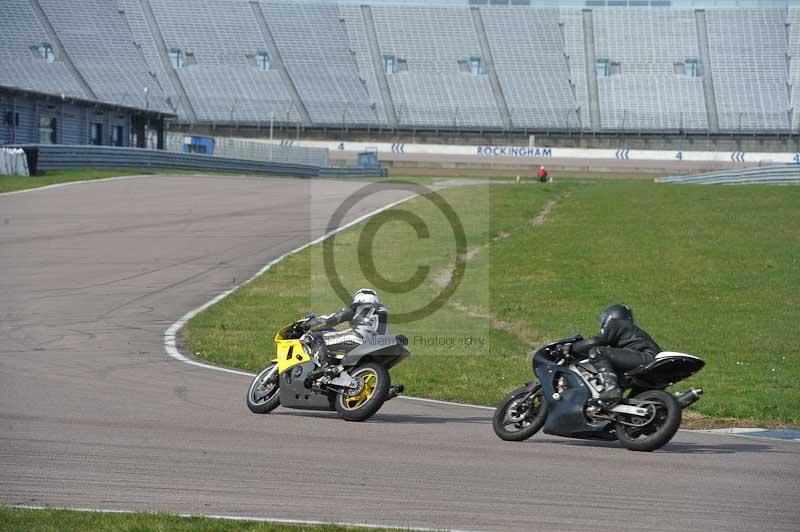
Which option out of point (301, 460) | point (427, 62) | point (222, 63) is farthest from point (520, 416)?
point (427, 62)

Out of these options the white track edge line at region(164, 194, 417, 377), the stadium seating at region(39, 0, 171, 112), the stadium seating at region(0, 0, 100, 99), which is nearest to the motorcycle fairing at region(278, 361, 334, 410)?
the white track edge line at region(164, 194, 417, 377)

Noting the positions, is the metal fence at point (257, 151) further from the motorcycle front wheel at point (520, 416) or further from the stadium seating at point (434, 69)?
the motorcycle front wheel at point (520, 416)

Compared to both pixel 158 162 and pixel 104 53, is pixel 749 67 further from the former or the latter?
pixel 158 162

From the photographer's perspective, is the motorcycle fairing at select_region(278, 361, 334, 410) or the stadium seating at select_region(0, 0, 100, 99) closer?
the motorcycle fairing at select_region(278, 361, 334, 410)

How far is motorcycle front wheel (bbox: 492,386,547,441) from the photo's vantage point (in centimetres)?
969

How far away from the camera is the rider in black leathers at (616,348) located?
9.48m

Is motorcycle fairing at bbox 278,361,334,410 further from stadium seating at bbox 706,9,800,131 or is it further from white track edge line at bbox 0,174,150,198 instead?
stadium seating at bbox 706,9,800,131

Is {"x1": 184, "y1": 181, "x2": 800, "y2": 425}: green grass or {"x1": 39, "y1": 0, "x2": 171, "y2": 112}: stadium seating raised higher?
{"x1": 39, "y1": 0, "x2": 171, "y2": 112}: stadium seating

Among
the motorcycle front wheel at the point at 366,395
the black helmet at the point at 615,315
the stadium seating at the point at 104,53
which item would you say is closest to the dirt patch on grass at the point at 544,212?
the motorcycle front wheel at the point at 366,395

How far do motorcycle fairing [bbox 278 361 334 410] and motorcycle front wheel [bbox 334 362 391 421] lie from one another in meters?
0.25

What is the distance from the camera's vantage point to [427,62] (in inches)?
3177

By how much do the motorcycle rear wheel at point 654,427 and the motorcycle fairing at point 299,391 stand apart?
3.17m

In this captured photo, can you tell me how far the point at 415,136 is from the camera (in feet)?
248

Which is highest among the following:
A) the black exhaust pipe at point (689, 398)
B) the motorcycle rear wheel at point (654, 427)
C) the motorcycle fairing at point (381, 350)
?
the motorcycle fairing at point (381, 350)
